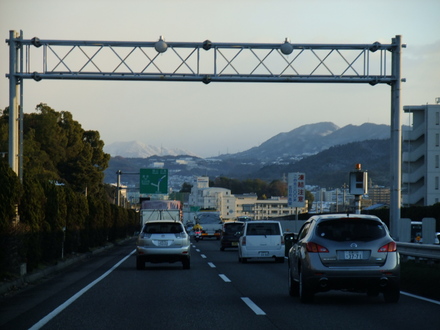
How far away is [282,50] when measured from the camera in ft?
92.1

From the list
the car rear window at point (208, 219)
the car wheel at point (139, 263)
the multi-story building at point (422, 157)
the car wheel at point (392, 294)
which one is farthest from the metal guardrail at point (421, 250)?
the multi-story building at point (422, 157)

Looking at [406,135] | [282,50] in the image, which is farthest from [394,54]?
[406,135]

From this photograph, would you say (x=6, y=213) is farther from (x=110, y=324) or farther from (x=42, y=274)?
(x=110, y=324)

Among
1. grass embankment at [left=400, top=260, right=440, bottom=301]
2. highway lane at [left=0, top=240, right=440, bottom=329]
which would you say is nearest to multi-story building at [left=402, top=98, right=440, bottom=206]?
grass embankment at [left=400, top=260, right=440, bottom=301]

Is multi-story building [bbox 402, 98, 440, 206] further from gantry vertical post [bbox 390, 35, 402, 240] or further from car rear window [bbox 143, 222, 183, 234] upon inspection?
car rear window [bbox 143, 222, 183, 234]

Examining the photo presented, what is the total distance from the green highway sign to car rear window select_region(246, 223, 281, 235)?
1616 inches

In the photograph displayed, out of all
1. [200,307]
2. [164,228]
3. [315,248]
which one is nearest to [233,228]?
[164,228]

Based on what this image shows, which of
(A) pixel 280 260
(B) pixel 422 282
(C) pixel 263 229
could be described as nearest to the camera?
(B) pixel 422 282

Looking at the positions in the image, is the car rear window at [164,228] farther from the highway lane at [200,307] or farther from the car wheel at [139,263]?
the highway lane at [200,307]

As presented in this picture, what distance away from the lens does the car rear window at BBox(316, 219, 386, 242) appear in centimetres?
1387

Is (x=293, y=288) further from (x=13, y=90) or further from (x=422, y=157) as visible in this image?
(x=422, y=157)

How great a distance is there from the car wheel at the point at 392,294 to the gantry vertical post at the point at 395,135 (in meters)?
14.3

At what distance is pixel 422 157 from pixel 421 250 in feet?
253

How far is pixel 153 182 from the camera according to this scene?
234 ft
